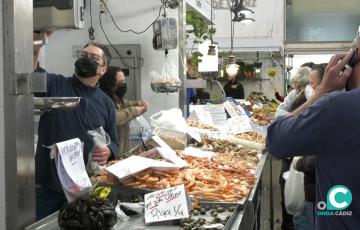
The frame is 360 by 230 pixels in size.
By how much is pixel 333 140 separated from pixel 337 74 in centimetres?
30

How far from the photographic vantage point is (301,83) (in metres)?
5.40

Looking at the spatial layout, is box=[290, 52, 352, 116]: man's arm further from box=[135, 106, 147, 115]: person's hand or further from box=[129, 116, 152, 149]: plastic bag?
box=[129, 116, 152, 149]: plastic bag

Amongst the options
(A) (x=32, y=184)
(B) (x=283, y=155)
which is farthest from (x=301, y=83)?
(A) (x=32, y=184)

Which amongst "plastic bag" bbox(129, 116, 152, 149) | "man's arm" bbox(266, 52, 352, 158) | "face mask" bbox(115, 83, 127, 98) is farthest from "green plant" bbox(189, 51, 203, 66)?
"man's arm" bbox(266, 52, 352, 158)

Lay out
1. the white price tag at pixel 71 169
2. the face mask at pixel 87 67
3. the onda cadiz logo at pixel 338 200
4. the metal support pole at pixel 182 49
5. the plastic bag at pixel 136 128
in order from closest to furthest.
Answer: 1. the onda cadiz logo at pixel 338 200
2. the white price tag at pixel 71 169
3. the face mask at pixel 87 67
4. the plastic bag at pixel 136 128
5. the metal support pole at pixel 182 49

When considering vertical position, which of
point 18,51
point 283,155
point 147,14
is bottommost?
point 283,155

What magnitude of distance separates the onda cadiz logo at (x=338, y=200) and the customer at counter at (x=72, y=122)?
1517 mm

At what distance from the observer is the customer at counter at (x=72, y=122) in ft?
10.1

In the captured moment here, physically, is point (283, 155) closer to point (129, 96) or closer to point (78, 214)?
point (78, 214)

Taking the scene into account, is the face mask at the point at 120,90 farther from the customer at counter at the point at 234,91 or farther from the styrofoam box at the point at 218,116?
the customer at counter at the point at 234,91

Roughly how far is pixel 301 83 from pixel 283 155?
3.69 metres

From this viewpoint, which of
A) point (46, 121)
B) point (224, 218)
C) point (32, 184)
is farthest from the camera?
point (46, 121)

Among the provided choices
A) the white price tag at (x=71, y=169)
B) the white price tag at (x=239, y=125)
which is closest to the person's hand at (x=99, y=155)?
the white price tag at (x=71, y=169)

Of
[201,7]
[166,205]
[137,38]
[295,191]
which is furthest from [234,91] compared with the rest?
[166,205]
